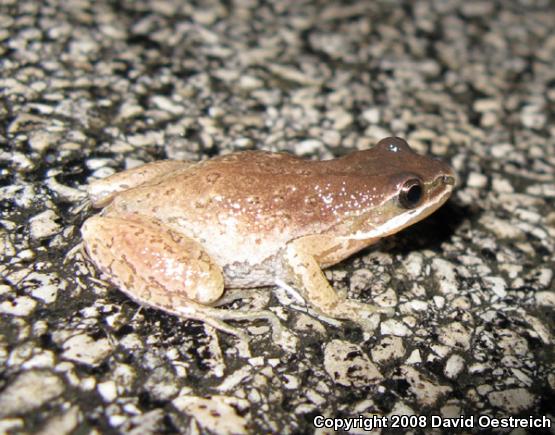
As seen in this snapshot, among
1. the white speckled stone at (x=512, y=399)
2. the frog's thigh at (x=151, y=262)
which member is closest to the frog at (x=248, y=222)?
the frog's thigh at (x=151, y=262)

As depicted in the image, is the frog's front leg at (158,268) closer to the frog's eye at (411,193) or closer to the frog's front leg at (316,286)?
the frog's front leg at (316,286)

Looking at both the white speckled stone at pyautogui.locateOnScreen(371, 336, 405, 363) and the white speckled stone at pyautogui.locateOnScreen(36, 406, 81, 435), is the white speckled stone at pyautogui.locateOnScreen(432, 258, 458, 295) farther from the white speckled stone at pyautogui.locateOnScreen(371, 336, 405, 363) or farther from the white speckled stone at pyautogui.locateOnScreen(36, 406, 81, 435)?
the white speckled stone at pyautogui.locateOnScreen(36, 406, 81, 435)

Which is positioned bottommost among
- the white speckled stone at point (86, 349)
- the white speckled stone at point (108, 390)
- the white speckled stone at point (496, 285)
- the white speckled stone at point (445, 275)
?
the white speckled stone at point (496, 285)

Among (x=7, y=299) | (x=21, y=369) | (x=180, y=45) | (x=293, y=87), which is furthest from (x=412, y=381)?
(x=180, y=45)

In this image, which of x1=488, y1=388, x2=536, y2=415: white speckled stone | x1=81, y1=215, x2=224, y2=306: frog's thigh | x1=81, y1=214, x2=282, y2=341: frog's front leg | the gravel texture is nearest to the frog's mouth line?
the gravel texture

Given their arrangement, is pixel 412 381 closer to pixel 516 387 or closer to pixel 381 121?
pixel 516 387

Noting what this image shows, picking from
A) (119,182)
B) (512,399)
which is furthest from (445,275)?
(119,182)
